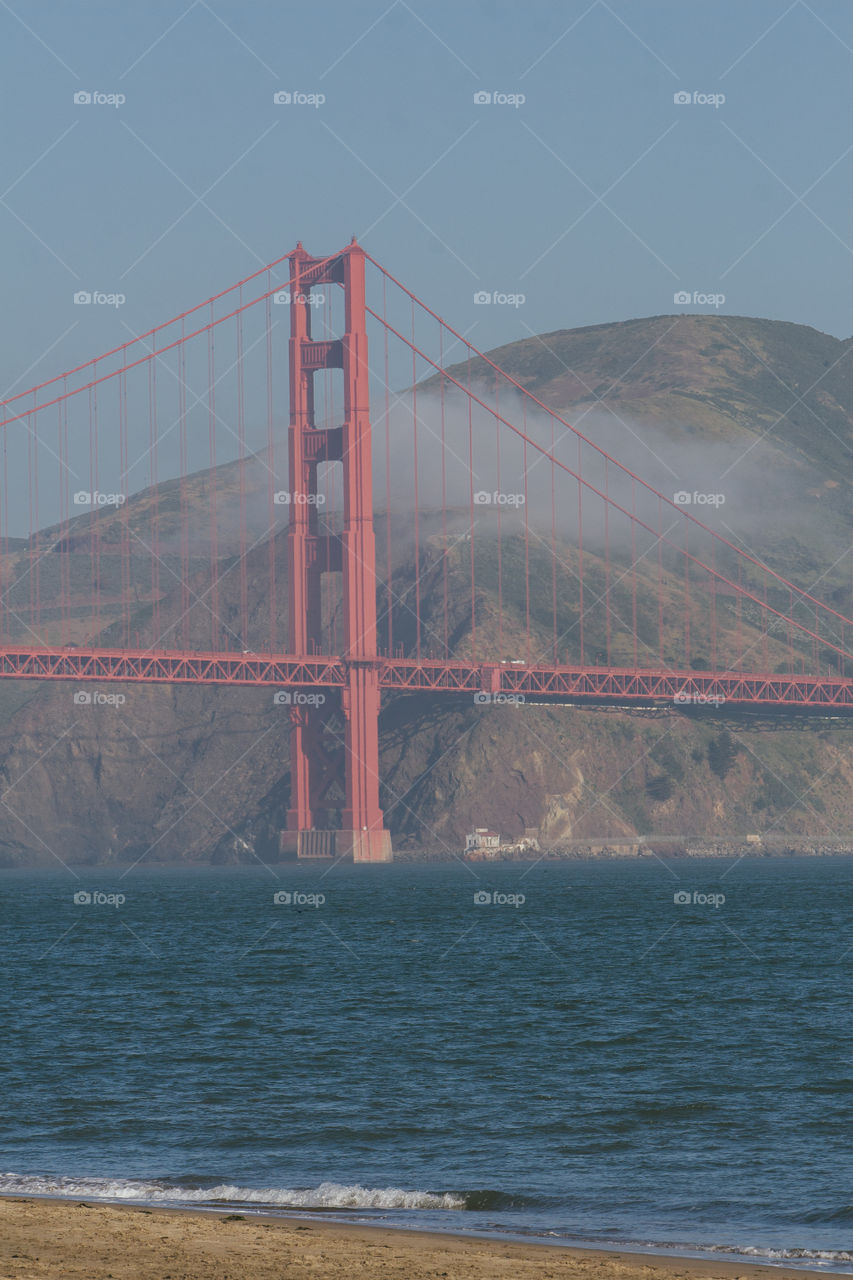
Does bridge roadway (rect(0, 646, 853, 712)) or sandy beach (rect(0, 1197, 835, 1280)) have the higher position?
bridge roadway (rect(0, 646, 853, 712))

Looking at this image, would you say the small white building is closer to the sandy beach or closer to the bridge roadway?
the bridge roadway

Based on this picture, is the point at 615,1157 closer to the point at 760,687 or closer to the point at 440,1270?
the point at 440,1270

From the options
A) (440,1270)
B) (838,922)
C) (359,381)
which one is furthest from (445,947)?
(359,381)

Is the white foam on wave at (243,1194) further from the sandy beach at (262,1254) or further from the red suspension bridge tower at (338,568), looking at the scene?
the red suspension bridge tower at (338,568)

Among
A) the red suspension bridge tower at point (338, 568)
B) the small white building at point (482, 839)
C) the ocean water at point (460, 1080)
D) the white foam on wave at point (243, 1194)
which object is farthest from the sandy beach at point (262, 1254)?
the small white building at point (482, 839)

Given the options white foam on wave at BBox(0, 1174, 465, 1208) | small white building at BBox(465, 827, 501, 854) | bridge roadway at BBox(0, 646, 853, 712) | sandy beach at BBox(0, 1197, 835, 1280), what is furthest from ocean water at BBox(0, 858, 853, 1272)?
small white building at BBox(465, 827, 501, 854)

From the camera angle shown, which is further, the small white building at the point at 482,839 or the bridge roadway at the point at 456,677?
the small white building at the point at 482,839
